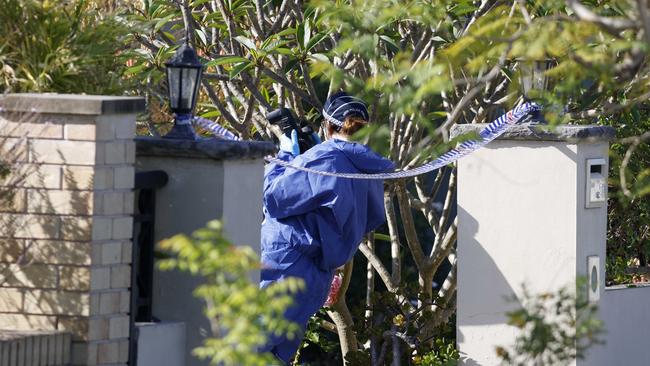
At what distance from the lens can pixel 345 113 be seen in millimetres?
6473

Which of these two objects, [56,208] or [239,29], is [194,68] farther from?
[239,29]

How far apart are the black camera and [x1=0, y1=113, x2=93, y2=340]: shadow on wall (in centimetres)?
226

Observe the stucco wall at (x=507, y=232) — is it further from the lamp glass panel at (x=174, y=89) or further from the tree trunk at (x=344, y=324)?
the lamp glass panel at (x=174, y=89)

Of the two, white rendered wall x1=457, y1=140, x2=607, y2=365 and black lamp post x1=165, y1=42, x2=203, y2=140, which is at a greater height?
black lamp post x1=165, y1=42, x2=203, y2=140

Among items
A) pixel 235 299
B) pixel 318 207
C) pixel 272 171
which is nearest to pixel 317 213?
pixel 318 207

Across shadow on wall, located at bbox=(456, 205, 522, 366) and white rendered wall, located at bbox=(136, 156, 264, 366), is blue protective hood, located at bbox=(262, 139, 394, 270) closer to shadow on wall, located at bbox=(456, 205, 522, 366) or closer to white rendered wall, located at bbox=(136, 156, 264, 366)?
shadow on wall, located at bbox=(456, 205, 522, 366)

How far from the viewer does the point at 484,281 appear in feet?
21.4

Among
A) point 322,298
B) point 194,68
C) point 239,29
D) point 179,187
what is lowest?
point 322,298

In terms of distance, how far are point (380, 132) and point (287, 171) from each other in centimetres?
259

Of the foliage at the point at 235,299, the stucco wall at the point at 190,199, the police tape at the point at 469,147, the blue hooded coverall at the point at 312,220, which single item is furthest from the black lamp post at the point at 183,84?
the foliage at the point at 235,299

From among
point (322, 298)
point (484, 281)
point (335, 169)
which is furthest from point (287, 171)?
point (484, 281)

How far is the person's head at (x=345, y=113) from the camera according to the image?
6.46 meters

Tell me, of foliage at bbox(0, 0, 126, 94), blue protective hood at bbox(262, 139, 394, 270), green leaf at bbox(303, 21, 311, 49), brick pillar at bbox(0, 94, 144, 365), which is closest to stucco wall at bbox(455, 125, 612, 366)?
blue protective hood at bbox(262, 139, 394, 270)

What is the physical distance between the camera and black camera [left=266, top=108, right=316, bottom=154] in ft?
22.0
